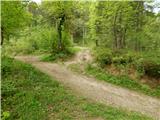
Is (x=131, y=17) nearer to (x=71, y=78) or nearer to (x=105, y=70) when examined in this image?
(x=105, y=70)

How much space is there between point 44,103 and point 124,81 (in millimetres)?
5648

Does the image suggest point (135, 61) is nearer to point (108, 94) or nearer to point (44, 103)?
point (108, 94)

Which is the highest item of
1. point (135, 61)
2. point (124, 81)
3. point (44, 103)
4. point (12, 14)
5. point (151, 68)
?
point (12, 14)

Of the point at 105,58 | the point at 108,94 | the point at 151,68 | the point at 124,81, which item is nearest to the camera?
the point at 108,94

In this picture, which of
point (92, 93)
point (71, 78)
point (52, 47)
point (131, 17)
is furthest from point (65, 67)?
point (131, 17)

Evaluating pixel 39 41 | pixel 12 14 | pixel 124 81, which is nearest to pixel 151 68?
pixel 124 81

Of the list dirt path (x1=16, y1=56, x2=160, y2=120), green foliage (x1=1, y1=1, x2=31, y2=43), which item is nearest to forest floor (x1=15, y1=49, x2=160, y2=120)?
dirt path (x1=16, y1=56, x2=160, y2=120)

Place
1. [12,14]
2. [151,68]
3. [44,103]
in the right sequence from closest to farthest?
[44,103], [151,68], [12,14]

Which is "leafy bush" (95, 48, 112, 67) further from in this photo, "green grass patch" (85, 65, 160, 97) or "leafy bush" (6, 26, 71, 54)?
"leafy bush" (6, 26, 71, 54)

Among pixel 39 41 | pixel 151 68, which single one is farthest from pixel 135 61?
pixel 39 41

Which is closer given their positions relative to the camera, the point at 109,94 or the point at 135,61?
the point at 109,94

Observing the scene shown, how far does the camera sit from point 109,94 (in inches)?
537

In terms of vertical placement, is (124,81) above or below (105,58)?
below

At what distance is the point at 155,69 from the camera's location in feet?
50.1
